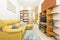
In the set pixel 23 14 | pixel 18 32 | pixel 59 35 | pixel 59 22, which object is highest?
pixel 23 14

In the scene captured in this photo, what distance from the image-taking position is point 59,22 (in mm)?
4305

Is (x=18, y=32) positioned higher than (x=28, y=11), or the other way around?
(x=28, y=11)

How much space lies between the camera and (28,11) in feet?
51.6

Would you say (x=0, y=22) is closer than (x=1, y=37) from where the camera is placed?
No

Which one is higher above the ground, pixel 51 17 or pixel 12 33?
pixel 51 17

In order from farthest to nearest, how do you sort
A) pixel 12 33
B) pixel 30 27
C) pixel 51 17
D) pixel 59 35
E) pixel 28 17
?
pixel 28 17 < pixel 30 27 < pixel 51 17 < pixel 59 35 < pixel 12 33

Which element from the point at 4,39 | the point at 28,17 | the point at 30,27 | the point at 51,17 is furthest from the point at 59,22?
the point at 28,17

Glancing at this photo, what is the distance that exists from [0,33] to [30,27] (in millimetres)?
4374

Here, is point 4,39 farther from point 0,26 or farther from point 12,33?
point 0,26

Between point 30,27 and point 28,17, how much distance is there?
7.88 m

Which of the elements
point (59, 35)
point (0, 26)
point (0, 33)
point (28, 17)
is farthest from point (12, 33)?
point (28, 17)

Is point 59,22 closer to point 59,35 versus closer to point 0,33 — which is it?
point 59,35

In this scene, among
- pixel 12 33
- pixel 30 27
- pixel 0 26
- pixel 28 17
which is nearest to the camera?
pixel 12 33

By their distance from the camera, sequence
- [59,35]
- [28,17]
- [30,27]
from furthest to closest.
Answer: [28,17], [30,27], [59,35]
